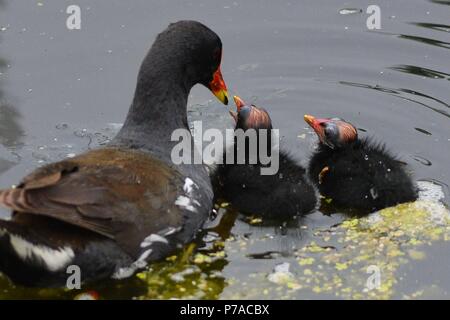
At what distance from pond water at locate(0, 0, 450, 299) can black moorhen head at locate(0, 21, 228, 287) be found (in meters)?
0.23

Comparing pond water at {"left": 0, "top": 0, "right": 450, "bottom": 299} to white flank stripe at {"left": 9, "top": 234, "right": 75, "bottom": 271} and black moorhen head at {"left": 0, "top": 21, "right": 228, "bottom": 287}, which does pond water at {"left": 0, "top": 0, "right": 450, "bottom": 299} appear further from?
white flank stripe at {"left": 9, "top": 234, "right": 75, "bottom": 271}

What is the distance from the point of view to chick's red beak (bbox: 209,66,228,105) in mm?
7925

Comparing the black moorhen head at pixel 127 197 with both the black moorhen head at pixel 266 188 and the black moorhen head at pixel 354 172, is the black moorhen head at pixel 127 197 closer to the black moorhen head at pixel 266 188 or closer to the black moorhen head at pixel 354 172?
the black moorhen head at pixel 266 188

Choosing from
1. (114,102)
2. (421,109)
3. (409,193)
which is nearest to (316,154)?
(409,193)

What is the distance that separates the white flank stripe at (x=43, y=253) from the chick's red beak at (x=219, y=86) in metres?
2.20

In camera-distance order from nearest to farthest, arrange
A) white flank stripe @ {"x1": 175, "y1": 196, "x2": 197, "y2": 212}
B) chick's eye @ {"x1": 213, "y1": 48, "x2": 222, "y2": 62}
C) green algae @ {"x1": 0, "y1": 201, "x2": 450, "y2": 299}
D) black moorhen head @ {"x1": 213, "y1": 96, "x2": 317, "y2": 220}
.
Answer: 1. green algae @ {"x1": 0, "y1": 201, "x2": 450, "y2": 299}
2. white flank stripe @ {"x1": 175, "y1": 196, "x2": 197, "y2": 212}
3. black moorhen head @ {"x1": 213, "y1": 96, "x2": 317, "y2": 220}
4. chick's eye @ {"x1": 213, "y1": 48, "x2": 222, "y2": 62}

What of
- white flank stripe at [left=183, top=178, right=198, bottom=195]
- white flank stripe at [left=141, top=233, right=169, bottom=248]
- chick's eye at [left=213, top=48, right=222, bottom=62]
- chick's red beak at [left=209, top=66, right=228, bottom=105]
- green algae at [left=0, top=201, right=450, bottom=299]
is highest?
chick's eye at [left=213, top=48, right=222, bottom=62]

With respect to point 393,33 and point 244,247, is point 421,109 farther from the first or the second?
point 244,247

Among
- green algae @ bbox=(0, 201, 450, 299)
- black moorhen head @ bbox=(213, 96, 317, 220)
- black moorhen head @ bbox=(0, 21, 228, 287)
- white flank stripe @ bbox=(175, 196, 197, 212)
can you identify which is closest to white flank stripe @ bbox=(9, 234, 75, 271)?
black moorhen head @ bbox=(0, 21, 228, 287)

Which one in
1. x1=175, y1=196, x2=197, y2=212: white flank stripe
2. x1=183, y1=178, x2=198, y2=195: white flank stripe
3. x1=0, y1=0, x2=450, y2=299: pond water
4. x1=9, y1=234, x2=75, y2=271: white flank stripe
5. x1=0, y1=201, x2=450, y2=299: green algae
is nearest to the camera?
x1=9, y1=234, x2=75, y2=271: white flank stripe

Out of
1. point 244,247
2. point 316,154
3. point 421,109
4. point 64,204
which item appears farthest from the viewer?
point 421,109

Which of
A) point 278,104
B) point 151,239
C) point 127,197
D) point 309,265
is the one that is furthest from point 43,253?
point 278,104

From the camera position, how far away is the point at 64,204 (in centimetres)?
617
